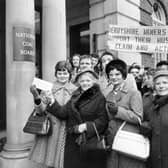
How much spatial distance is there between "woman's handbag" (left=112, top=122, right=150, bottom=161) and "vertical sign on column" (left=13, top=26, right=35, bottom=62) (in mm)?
2238

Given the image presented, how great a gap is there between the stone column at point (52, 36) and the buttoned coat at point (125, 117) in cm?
244

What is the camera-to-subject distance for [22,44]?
147 inches

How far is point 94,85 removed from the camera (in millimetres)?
2576

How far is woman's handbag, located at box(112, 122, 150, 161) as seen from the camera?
2.22 meters

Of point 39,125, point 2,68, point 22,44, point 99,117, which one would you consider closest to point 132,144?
point 99,117

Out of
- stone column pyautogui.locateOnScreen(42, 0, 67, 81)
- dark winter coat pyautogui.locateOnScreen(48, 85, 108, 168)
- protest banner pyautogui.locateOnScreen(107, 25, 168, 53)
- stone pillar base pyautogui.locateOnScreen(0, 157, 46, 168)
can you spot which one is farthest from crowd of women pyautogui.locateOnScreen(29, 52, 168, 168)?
stone column pyautogui.locateOnScreen(42, 0, 67, 81)

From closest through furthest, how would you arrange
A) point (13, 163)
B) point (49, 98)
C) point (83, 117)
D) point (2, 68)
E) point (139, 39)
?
point (83, 117), point (49, 98), point (13, 163), point (139, 39), point (2, 68)

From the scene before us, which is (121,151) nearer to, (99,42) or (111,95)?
(111,95)

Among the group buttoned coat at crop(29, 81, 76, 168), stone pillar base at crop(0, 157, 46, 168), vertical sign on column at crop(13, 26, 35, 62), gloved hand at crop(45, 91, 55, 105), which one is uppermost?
vertical sign on column at crop(13, 26, 35, 62)

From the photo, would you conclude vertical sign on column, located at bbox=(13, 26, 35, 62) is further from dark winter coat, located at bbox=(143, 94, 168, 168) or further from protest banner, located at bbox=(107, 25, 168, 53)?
dark winter coat, located at bbox=(143, 94, 168, 168)

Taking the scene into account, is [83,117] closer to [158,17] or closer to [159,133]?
[159,133]

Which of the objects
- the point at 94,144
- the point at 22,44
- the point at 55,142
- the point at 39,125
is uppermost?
the point at 22,44

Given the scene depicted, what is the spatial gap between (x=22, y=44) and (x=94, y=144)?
2225 millimetres

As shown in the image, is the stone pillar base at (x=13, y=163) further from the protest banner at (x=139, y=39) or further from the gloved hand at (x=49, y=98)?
the protest banner at (x=139, y=39)
